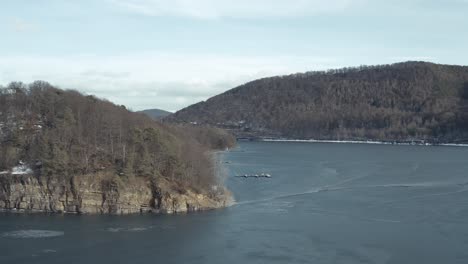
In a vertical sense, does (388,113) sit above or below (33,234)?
above

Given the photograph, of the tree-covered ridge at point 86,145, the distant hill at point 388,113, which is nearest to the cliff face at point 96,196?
the tree-covered ridge at point 86,145

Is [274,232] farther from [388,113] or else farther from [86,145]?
[388,113]

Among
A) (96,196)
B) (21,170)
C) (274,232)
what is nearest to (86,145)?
(96,196)

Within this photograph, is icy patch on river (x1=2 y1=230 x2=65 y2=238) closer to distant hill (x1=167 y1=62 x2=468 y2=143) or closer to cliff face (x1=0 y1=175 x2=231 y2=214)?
cliff face (x1=0 y1=175 x2=231 y2=214)

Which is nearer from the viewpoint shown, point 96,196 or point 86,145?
point 96,196

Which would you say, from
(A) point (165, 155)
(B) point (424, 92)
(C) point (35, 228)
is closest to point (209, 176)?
(A) point (165, 155)

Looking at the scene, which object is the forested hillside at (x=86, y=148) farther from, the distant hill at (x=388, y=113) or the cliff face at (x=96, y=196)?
the distant hill at (x=388, y=113)
